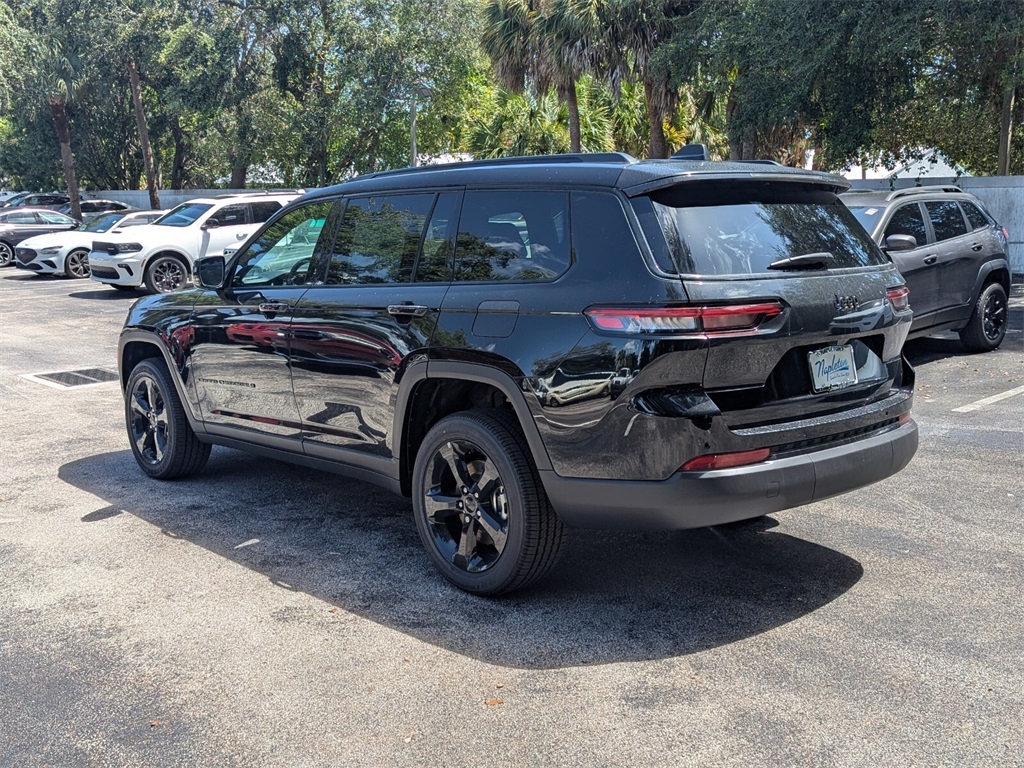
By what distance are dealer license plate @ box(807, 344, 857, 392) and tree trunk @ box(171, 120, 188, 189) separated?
45.9m

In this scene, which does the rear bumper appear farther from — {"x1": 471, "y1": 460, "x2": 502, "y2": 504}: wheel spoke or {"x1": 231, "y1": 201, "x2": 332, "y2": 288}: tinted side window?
{"x1": 231, "y1": 201, "x2": 332, "y2": 288}: tinted side window

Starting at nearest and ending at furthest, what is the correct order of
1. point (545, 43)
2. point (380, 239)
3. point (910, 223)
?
1. point (380, 239)
2. point (910, 223)
3. point (545, 43)

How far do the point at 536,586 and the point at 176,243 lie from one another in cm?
1630

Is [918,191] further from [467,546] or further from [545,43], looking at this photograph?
[545,43]

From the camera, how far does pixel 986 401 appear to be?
8492mm

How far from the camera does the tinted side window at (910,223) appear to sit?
9812 millimetres

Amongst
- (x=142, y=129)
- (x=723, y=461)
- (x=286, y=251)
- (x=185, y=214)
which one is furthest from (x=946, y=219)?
(x=142, y=129)

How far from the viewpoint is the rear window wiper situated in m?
4.20

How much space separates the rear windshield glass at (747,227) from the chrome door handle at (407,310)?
1.16 m

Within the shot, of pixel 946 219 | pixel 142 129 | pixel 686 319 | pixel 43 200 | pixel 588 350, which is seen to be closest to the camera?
pixel 686 319

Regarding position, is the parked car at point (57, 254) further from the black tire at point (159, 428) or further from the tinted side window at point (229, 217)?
the black tire at point (159, 428)

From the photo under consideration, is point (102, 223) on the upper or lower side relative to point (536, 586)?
upper

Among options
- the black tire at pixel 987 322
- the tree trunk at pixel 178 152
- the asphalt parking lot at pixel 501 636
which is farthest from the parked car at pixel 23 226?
the black tire at pixel 987 322

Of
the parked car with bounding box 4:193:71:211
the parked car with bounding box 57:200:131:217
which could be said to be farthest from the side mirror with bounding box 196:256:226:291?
the parked car with bounding box 4:193:71:211
